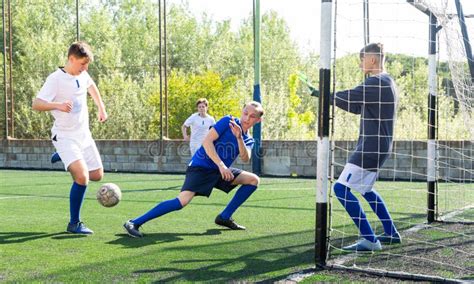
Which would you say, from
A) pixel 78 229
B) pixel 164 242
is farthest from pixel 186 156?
pixel 164 242

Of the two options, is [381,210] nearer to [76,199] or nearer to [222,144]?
[222,144]

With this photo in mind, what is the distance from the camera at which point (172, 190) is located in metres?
13.5

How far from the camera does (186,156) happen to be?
20.5m

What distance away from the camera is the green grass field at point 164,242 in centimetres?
514

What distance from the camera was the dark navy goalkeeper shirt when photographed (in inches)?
242

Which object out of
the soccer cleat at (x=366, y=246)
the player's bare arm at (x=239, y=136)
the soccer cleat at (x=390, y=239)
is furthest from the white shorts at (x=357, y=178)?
the player's bare arm at (x=239, y=136)

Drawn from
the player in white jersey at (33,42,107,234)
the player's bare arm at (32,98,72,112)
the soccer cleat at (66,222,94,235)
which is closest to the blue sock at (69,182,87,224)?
the player in white jersey at (33,42,107,234)

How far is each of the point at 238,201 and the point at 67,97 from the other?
2152mm

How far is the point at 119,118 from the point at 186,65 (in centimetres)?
1439

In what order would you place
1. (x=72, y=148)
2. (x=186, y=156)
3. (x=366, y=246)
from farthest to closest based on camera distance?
(x=186, y=156)
(x=72, y=148)
(x=366, y=246)

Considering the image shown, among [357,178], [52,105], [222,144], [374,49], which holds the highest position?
[374,49]

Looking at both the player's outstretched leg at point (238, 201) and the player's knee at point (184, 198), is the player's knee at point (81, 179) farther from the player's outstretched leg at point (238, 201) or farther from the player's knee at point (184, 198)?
the player's outstretched leg at point (238, 201)

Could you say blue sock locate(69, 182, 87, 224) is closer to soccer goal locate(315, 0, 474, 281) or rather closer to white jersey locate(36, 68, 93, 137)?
white jersey locate(36, 68, 93, 137)

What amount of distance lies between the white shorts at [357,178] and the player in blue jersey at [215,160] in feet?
3.85
